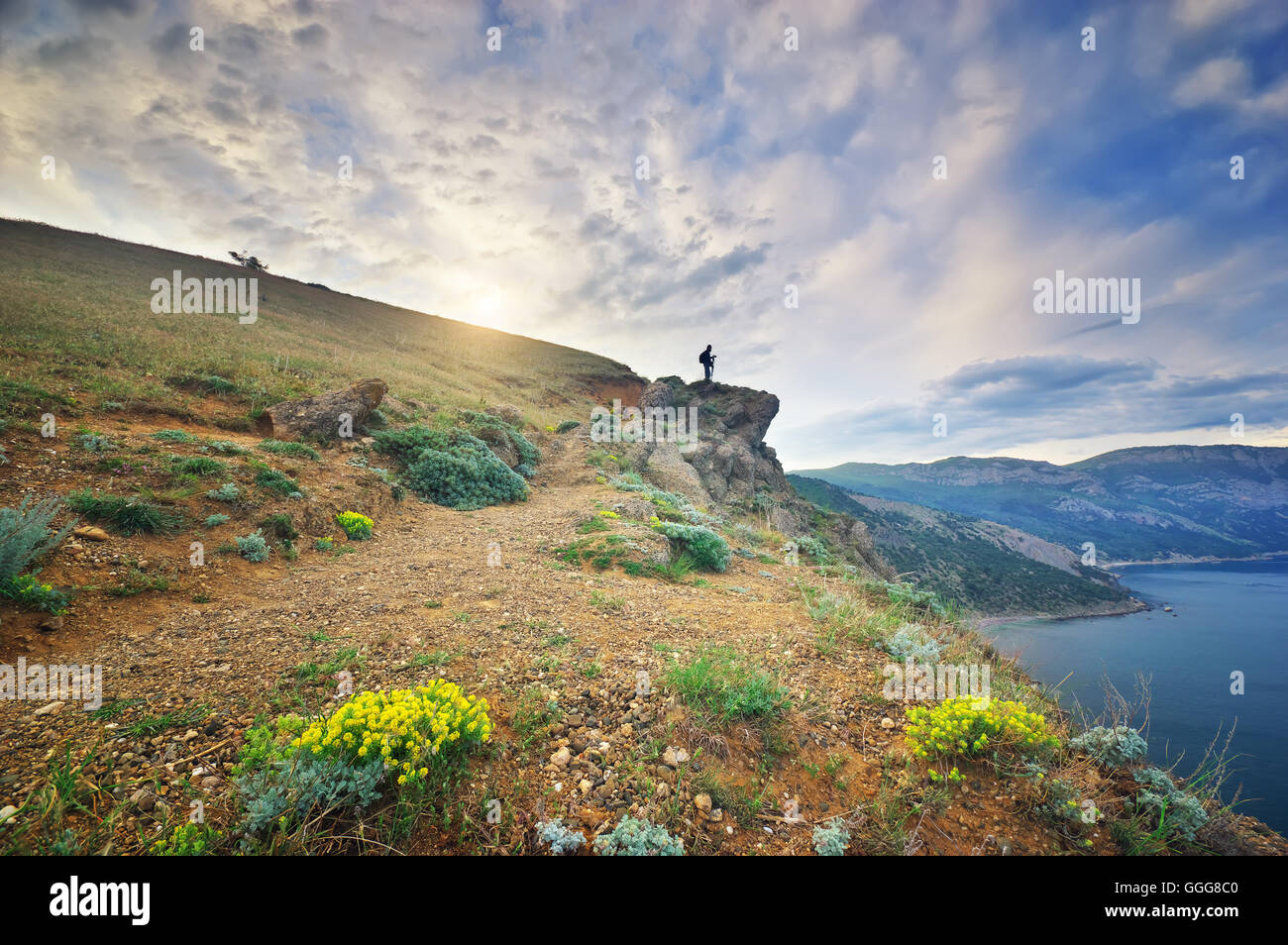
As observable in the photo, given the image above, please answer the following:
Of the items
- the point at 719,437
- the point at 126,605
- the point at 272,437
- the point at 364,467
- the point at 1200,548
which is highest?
the point at 719,437

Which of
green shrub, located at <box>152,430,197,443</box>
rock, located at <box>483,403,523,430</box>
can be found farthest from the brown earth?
rock, located at <box>483,403,523,430</box>

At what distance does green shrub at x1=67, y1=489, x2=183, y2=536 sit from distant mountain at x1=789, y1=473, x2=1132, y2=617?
50.2 m

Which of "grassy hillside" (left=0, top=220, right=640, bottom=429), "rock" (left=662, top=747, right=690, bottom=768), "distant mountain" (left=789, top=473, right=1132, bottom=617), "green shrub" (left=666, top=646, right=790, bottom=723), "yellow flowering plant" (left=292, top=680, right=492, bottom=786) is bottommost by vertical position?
"distant mountain" (left=789, top=473, right=1132, bottom=617)

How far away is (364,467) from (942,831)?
12.6 meters

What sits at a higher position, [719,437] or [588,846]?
[719,437]

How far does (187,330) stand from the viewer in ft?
69.5

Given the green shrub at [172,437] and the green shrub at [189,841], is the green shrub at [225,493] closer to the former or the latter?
the green shrub at [172,437]

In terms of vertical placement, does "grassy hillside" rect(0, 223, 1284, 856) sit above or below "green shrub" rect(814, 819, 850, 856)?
above

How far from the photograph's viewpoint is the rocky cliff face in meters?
22.6

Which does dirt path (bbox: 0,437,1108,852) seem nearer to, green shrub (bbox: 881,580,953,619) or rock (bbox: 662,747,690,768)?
rock (bbox: 662,747,690,768)

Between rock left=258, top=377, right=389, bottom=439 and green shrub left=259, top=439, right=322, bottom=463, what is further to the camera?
rock left=258, top=377, right=389, bottom=439

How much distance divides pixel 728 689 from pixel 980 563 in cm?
8287
